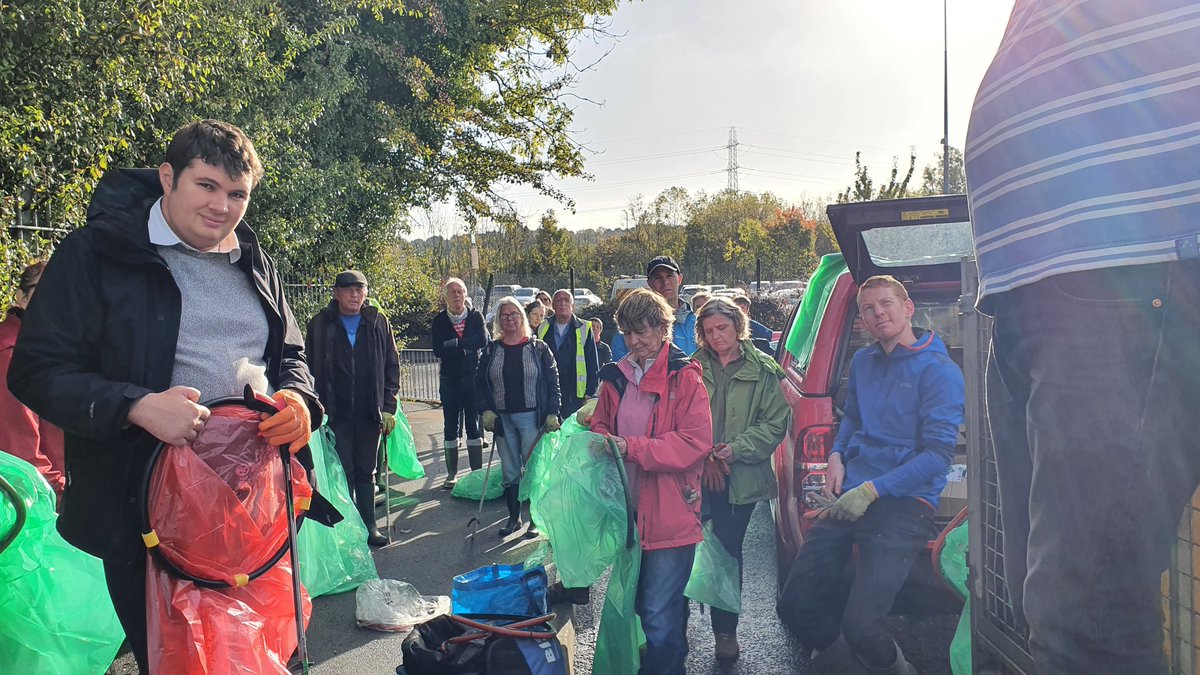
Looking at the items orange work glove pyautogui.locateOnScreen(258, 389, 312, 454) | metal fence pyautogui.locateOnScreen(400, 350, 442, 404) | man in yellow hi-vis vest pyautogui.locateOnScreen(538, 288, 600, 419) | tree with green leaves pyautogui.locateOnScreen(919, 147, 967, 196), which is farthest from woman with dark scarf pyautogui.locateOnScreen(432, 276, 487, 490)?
tree with green leaves pyautogui.locateOnScreen(919, 147, 967, 196)

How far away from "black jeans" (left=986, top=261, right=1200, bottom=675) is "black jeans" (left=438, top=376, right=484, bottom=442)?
7.31m

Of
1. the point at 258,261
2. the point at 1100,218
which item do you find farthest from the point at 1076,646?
the point at 258,261

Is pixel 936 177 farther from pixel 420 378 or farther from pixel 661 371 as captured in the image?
pixel 661 371

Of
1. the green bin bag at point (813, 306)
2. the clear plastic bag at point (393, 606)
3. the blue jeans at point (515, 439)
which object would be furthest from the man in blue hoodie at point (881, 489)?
the blue jeans at point (515, 439)

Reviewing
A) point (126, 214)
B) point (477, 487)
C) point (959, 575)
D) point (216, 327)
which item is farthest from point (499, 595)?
point (477, 487)

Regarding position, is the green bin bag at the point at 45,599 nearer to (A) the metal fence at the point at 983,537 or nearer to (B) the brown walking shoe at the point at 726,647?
(B) the brown walking shoe at the point at 726,647

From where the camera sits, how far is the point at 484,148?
45.8 feet

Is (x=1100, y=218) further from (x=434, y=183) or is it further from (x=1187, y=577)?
(x=434, y=183)

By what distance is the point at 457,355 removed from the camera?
8281 mm

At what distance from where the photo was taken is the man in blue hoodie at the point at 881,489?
3.36 meters

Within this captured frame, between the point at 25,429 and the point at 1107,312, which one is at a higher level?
the point at 1107,312

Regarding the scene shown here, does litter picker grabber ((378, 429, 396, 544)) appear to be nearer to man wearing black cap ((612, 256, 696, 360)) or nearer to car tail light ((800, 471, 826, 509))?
man wearing black cap ((612, 256, 696, 360))

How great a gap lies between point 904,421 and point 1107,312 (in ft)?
8.53

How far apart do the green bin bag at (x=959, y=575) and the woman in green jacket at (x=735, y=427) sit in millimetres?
1148
